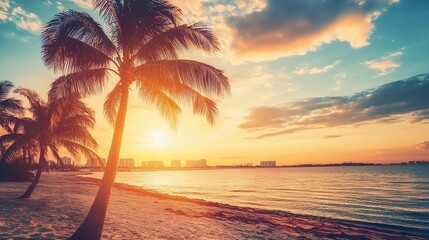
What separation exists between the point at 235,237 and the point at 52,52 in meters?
8.90

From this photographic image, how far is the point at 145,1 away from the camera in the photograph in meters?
8.30

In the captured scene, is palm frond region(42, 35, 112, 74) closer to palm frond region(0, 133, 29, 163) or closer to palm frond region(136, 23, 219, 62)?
palm frond region(136, 23, 219, 62)

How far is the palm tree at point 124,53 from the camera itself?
814cm

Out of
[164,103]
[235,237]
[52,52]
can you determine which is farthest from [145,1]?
[235,237]

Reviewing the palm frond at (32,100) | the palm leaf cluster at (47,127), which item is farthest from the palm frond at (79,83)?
the palm frond at (32,100)

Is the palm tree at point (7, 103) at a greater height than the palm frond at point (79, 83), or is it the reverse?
the palm tree at point (7, 103)

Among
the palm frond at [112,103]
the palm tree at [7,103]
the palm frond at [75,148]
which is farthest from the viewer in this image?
the palm tree at [7,103]

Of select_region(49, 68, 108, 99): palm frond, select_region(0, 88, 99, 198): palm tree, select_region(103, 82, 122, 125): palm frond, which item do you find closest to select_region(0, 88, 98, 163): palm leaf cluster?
select_region(0, 88, 99, 198): palm tree

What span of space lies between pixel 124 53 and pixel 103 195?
4.44 meters

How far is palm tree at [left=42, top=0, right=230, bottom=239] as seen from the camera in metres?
8.14

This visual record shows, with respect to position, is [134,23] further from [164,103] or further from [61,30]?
[164,103]

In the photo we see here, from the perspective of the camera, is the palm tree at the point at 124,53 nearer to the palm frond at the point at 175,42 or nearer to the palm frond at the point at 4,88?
the palm frond at the point at 175,42

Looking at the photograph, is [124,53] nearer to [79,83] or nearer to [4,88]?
[79,83]

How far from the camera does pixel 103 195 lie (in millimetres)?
8016
